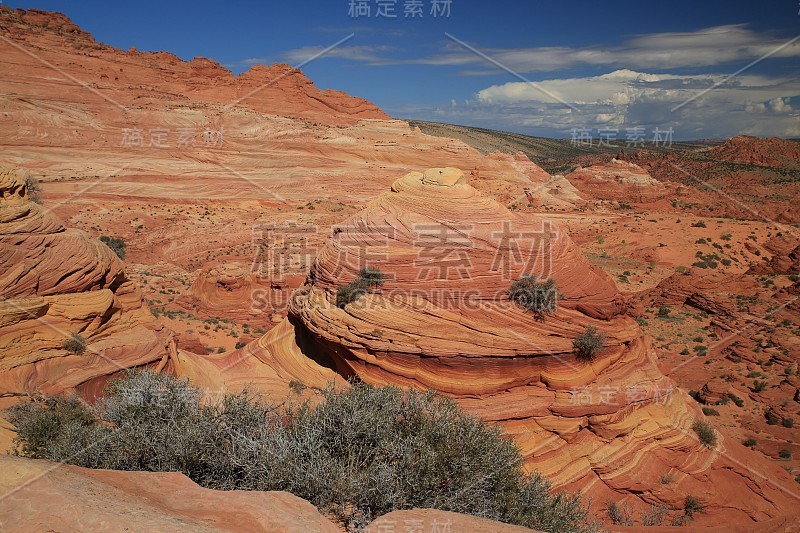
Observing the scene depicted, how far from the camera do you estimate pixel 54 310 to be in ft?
30.5

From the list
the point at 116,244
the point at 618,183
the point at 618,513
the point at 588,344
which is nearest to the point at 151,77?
the point at 116,244

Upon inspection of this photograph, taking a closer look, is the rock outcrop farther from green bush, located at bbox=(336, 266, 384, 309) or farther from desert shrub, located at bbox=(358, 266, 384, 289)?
desert shrub, located at bbox=(358, 266, 384, 289)

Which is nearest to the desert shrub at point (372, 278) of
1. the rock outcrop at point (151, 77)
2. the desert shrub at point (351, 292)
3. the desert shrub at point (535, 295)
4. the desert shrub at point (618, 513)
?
the desert shrub at point (351, 292)

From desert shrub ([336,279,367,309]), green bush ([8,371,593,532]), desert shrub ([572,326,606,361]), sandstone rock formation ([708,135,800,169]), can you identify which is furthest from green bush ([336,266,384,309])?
sandstone rock formation ([708,135,800,169])

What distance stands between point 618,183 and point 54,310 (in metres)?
66.5

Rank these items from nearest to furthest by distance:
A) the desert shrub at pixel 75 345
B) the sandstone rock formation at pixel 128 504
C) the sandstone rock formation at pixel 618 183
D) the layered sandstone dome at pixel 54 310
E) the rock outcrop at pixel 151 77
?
the sandstone rock formation at pixel 128 504
the layered sandstone dome at pixel 54 310
the desert shrub at pixel 75 345
the rock outcrop at pixel 151 77
the sandstone rock formation at pixel 618 183

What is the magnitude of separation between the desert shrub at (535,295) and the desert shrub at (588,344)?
93 centimetres

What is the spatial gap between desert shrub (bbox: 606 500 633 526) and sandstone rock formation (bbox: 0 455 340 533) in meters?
8.12

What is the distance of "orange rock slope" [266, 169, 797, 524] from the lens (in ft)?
35.6

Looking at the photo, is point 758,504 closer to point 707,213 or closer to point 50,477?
point 50,477

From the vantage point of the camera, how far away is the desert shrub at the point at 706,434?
38.5 ft

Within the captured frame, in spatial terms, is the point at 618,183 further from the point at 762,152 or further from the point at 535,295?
the point at 535,295

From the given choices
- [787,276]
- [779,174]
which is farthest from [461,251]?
[779,174]

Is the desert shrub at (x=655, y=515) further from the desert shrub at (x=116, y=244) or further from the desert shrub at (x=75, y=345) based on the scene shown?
the desert shrub at (x=116, y=244)
